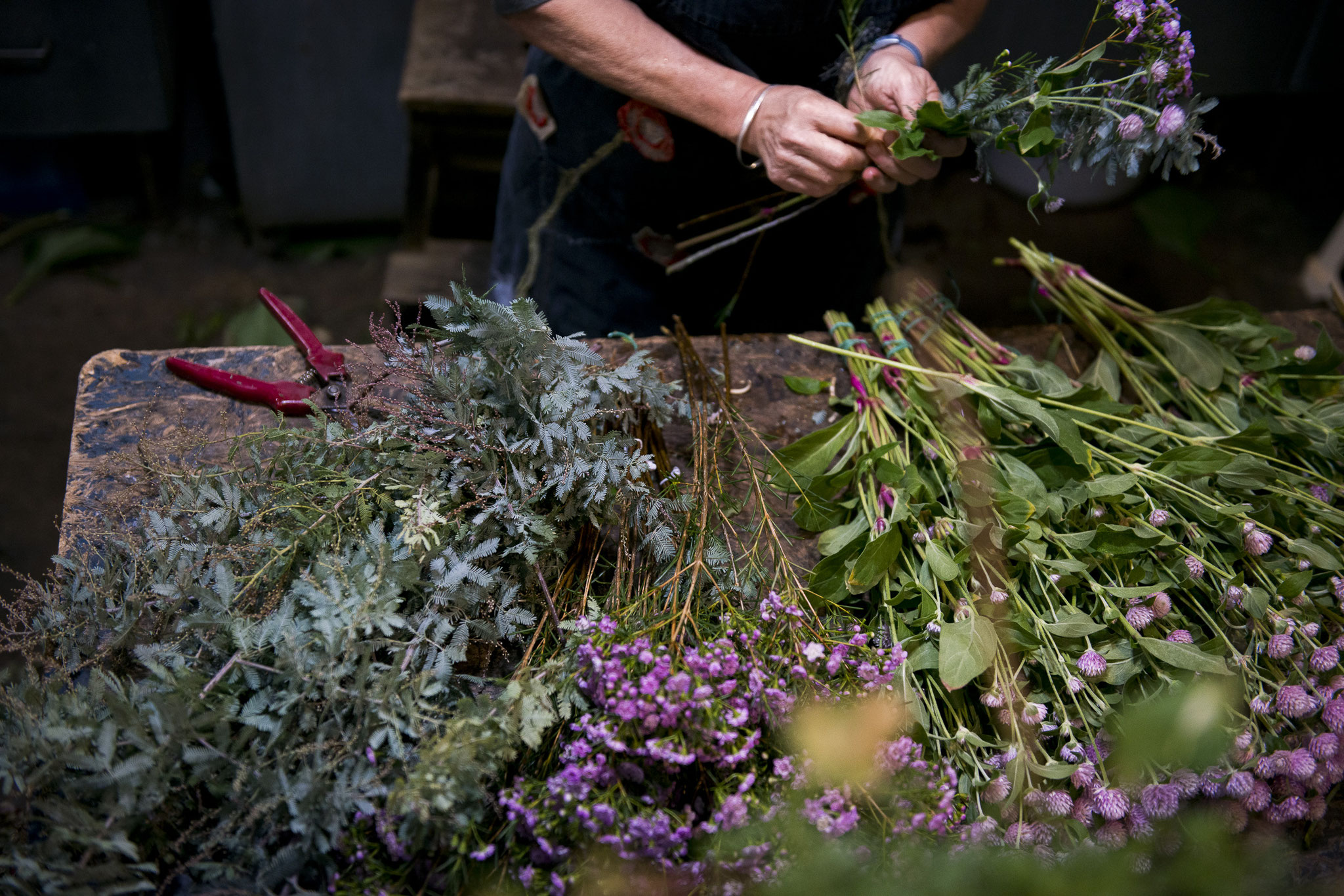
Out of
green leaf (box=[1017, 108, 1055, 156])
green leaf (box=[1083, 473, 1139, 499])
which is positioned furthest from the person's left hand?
green leaf (box=[1083, 473, 1139, 499])

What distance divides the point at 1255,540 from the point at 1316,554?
9cm

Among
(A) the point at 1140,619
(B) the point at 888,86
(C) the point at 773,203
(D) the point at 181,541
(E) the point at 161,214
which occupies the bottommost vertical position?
(E) the point at 161,214

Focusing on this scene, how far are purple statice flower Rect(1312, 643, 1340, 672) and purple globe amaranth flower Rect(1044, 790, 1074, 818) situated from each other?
337mm

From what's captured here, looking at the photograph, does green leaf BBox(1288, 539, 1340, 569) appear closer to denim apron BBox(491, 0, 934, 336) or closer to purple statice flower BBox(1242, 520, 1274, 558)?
purple statice flower BBox(1242, 520, 1274, 558)

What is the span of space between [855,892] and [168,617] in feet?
2.61

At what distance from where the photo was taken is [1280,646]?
100 cm

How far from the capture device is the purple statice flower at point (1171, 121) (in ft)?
3.34

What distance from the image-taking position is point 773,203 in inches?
62.8

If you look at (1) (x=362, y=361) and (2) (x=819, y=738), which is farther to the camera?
(1) (x=362, y=361)

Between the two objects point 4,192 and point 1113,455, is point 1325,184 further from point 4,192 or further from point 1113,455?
point 4,192

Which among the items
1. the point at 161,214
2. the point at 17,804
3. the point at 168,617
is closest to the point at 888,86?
the point at 168,617

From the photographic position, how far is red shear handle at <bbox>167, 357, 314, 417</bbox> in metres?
1.25

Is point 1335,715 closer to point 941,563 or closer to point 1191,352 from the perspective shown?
point 941,563

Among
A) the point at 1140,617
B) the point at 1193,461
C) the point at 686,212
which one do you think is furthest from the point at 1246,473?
the point at 686,212
